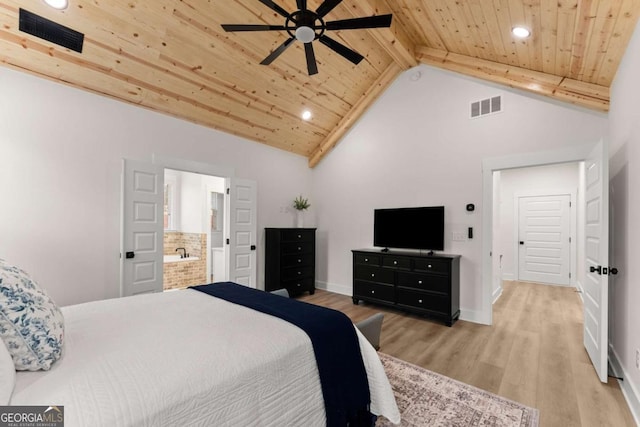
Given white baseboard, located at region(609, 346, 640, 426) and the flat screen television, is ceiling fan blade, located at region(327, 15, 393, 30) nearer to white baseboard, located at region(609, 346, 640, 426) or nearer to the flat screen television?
the flat screen television

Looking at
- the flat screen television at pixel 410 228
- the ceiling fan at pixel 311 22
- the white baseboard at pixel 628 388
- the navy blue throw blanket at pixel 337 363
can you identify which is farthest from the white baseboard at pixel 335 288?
the ceiling fan at pixel 311 22

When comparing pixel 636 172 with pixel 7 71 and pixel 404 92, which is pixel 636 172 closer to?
pixel 404 92

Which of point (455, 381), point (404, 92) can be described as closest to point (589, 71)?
point (404, 92)

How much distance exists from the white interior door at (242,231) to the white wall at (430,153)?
152 cm

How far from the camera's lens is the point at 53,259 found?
305 centimetres

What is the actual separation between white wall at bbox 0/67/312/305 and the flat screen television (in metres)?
3.37

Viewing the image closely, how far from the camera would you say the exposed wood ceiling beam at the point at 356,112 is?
4758 mm

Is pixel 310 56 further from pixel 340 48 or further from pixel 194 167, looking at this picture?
pixel 194 167

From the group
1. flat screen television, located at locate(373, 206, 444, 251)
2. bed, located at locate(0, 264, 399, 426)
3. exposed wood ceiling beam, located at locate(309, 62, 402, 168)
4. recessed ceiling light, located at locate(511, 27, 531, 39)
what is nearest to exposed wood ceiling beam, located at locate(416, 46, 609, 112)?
exposed wood ceiling beam, located at locate(309, 62, 402, 168)

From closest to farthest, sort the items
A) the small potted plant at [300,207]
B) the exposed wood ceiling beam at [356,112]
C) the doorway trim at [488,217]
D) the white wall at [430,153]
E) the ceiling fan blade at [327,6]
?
the ceiling fan blade at [327,6], the white wall at [430,153], the doorway trim at [488,217], the exposed wood ceiling beam at [356,112], the small potted plant at [300,207]

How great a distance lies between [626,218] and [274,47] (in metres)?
4.00

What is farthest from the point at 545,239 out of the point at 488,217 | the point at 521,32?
the point at 521,32

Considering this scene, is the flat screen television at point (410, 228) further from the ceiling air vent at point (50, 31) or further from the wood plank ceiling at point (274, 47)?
the ceiling air vent at point (50, 31)

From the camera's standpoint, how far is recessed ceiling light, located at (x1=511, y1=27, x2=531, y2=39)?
2.79 metres
